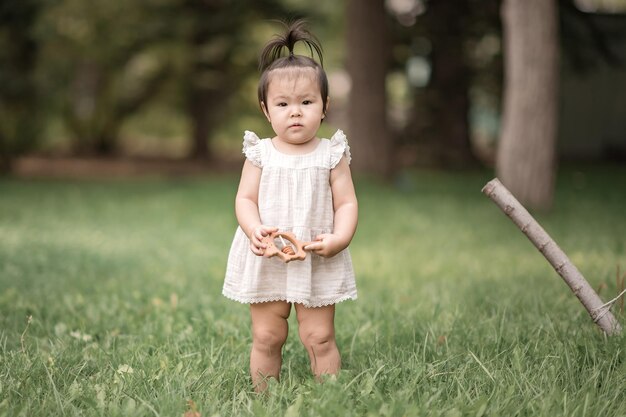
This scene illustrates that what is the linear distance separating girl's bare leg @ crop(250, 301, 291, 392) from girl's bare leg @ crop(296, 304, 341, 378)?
0.08 meters

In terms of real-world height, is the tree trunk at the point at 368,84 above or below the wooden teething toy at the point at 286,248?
above

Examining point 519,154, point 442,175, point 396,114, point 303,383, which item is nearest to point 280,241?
point 303,383

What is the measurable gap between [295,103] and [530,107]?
24.4 feet

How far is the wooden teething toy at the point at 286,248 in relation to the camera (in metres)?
2.66

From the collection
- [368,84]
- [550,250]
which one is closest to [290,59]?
[550,250]

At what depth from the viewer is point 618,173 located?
15.6 m

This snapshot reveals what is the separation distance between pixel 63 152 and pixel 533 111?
1467 cm

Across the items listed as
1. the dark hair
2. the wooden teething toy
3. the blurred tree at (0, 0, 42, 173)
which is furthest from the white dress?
the blurred tree at (0, 0, 42, 173)

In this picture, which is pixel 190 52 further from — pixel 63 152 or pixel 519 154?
pixel 519 154

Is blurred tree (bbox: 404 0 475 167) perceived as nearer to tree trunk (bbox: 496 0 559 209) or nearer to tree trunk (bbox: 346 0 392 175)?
tree trunk (bbox: 346 0 392 175)

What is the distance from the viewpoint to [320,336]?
9.64 feet

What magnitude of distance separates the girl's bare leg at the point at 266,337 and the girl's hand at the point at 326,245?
1.04 ft

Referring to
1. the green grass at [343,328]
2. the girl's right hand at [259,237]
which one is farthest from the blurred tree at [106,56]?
the girl's right hand at [259,237]

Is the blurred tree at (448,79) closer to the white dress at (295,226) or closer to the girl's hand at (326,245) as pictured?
the white dress at (295,226)
